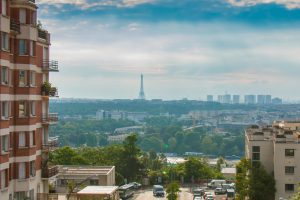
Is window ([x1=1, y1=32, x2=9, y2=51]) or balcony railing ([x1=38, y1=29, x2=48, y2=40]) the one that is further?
balcony railing ([x1=38, y1=29, x2=48, y2=40])

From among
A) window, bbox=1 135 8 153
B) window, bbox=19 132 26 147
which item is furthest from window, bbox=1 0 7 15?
window, bbox=19 132 26 147

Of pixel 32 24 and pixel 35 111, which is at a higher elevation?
pixel 32 24

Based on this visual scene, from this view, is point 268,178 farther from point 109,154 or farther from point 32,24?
point 109,154

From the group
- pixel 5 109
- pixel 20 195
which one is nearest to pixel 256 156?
pixel 20 195

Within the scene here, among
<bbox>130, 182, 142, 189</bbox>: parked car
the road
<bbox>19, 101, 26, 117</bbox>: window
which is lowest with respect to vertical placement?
the road

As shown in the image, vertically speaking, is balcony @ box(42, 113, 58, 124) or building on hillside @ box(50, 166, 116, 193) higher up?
balcony @ box(42, 113, 58, 124)

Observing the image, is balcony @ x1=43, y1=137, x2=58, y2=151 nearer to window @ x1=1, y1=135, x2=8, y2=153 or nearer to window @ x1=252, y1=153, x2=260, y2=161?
window @ x1=1, y1=135, x2=8, y2=153

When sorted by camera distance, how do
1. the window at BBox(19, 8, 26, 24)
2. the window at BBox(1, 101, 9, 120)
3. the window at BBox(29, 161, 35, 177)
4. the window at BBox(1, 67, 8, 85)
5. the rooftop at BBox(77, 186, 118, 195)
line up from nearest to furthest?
the window at BBox(1, 67, 8, 85) < the window at BBox(1, 101, 9, 120) < the window at BBox(19, 8, 26, 24) < the window at BBox(29, 161, 35, 177) < the rooftop at BBox(77, 186, 118, 195)

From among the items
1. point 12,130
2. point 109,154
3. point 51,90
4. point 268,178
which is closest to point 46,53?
point 51,90
